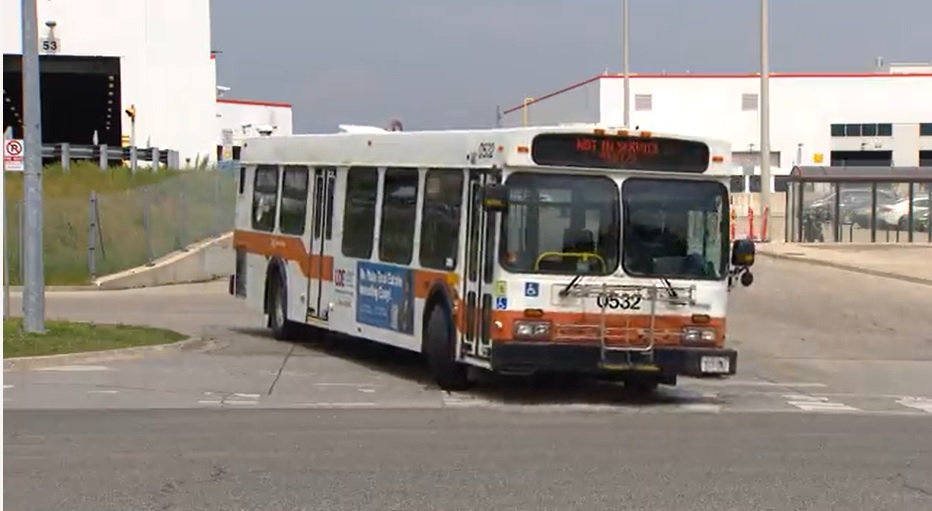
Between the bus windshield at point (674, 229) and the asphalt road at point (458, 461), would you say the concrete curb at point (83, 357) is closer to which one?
the asphalt road at point (458, 461)

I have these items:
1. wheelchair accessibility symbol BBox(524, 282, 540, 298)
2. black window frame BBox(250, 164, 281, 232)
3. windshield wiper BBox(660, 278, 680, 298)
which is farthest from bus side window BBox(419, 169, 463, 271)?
black window frame BBox(250, 164, 281, 232)

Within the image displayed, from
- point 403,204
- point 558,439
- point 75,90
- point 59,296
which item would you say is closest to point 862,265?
point 59,296

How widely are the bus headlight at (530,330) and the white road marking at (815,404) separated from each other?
2733 millimetres

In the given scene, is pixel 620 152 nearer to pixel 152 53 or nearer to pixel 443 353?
pixel 443 353

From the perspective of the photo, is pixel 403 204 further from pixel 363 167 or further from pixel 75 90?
pixel 75 90

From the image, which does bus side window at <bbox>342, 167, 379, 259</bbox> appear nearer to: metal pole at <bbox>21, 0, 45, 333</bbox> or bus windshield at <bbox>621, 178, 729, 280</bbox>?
bus windshield at <bbox>621, 178, 729, 280</bbox>

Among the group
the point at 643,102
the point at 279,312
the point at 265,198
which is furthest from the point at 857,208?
the point at 643,102

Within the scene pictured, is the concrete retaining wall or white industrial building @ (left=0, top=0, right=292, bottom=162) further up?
white industrial building @ (left=0, top=0, right=292, bottom=162)

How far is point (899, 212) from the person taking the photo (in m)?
43.8

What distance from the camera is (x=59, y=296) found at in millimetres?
27203

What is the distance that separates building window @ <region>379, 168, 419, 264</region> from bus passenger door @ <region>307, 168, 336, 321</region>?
1.57 meters

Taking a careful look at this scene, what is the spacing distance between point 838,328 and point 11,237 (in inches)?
688

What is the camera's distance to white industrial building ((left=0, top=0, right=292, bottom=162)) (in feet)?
155

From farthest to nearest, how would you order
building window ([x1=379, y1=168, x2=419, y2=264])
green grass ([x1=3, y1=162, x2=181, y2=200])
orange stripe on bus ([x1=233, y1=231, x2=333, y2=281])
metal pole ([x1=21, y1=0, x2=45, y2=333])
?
green grass ([x1=3, y1=162, x2=181, y2=200]) < metal pole ([x1=21, y1=0, x2=45, y2=333]) < orange stripe on bus ([x1=233, y1=231, x2=333, y2=281]) < building window ([x1=379, y1=168, x2=419, y2=264])
